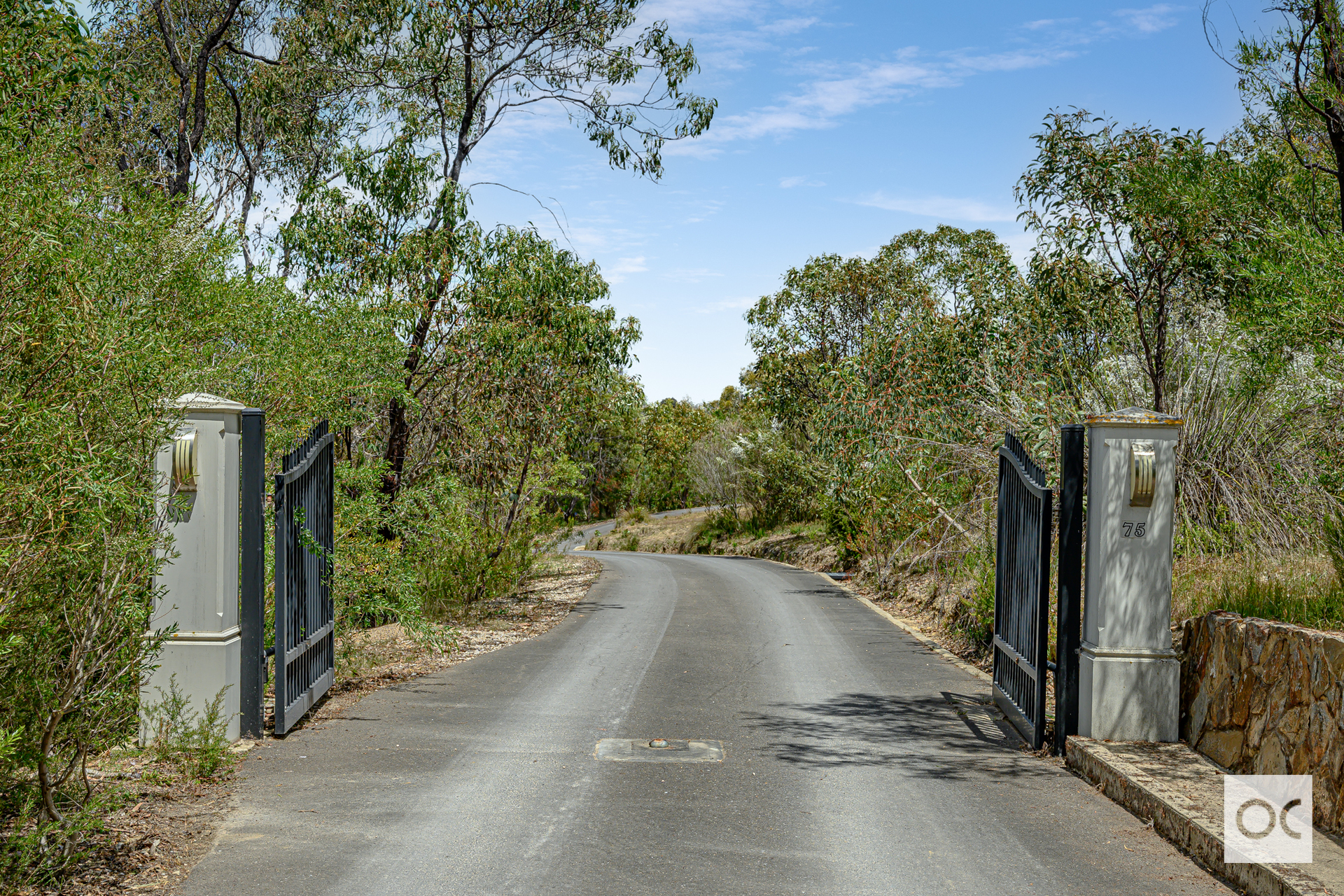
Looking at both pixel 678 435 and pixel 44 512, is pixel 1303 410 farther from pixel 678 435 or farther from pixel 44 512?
pixel 678 435

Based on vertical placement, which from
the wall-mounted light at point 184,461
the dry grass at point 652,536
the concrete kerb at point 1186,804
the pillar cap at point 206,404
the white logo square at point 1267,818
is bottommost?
the dry grass at point 652,536

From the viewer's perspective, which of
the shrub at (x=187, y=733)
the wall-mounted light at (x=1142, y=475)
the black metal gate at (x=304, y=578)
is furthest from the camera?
the black metal gate at (x=304, y=578)

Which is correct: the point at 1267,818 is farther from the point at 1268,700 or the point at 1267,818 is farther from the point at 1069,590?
the point at 1069,590

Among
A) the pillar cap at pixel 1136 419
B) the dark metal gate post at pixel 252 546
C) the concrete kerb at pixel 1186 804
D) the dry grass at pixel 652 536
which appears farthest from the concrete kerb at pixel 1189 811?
the dry grass at pixel 652 536

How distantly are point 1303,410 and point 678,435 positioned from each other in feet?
169

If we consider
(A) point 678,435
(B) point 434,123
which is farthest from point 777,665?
(A) point 678,435

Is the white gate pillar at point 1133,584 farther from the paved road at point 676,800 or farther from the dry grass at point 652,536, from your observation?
the dry grass at point 652,536

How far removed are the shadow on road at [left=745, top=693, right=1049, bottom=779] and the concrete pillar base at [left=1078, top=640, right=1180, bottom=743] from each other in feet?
1.80

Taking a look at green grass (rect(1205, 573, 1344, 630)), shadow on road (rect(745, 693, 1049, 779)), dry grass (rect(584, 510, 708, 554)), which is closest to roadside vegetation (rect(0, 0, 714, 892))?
shadow on road (rect(745, 693, 1049, 779))

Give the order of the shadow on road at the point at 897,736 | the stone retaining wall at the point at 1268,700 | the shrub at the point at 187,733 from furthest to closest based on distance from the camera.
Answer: the shadow on road at the point at 897,736, the shrub at the point at 187,733, the stone retaining wall at the point at 1268,700

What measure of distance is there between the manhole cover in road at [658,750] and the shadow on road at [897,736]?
404mm

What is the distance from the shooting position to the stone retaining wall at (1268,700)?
203 inches

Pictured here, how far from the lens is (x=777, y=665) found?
428 inches

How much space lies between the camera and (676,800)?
5.87 meters
